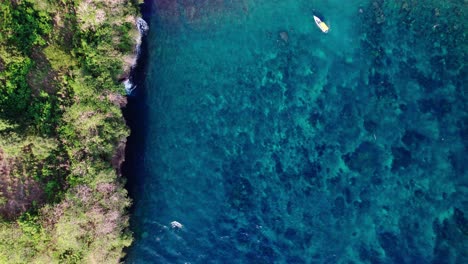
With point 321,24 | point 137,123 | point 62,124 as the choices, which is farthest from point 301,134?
point 62,124

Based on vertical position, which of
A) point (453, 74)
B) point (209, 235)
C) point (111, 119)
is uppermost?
point (453, 74)

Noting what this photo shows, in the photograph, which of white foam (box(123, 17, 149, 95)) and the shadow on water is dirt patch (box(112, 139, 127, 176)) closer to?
the shadow on water

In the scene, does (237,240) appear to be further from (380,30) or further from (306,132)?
(380,30)

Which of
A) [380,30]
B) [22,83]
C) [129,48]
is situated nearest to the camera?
[22,83]

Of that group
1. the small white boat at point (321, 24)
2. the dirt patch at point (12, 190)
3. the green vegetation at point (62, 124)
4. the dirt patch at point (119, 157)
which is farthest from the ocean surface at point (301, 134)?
the dirt patch at point (12, 190)

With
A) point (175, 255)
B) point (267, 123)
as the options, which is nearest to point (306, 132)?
point (267, 123)

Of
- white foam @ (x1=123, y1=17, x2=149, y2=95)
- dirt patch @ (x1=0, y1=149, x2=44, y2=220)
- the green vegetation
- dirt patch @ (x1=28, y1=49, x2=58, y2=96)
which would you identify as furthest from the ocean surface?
dirt patch @ (x1=0, y1=149, x2=44, y2=220)

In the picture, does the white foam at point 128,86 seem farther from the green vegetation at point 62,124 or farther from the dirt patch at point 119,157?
the dirt patch at point 119,157
